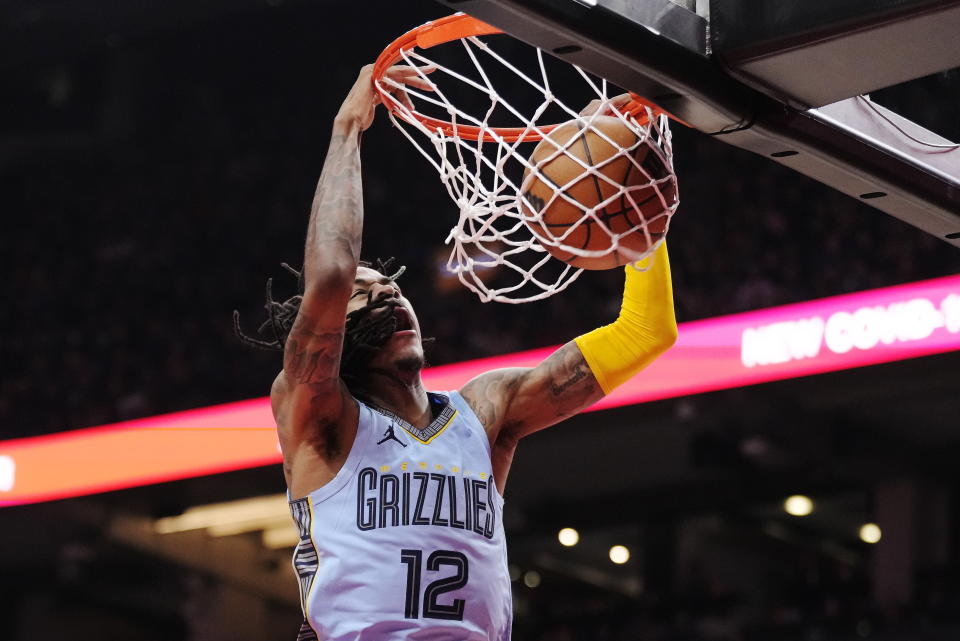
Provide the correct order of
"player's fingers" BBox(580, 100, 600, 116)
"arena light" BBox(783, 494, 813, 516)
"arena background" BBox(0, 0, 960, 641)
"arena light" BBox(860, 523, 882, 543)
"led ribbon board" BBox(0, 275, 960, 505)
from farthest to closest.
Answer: "arena light" BBox(783, 494, 813, 516), "arena light" BBox(860, 523, 882, 543), "arena background" BBox(0, 0, 960, 641), "led ribbon board" BBox(0, 275, 960, 505), "player's fingers" BBox(580, 100, 600, 116)

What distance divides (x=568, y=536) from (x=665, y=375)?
327 cm

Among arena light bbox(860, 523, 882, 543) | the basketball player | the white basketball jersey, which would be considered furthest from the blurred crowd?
the white basketball jersey

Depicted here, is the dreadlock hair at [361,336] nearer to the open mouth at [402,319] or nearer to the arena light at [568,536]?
the open mouth at [402,319]

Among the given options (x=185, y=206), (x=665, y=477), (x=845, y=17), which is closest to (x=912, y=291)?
(x=665, y=477)

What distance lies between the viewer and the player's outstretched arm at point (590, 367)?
9.39ft

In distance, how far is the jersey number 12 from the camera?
2.46 metres

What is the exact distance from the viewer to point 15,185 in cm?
1395

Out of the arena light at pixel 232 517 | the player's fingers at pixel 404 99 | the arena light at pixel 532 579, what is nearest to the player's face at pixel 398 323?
the player's fingers at pixel 404 99

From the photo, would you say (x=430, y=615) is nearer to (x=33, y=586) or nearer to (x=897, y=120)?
(x=897, y=120)

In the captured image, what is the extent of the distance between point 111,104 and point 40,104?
111cm

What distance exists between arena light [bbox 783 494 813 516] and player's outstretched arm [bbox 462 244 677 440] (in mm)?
7135

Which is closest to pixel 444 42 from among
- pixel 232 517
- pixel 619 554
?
pixel 619 554

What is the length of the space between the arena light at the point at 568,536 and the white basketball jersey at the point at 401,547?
8194mm

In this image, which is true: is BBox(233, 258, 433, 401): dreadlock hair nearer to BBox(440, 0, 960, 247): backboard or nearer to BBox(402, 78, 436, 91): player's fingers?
BBox(402, 78, 436, 91): player's fingers
